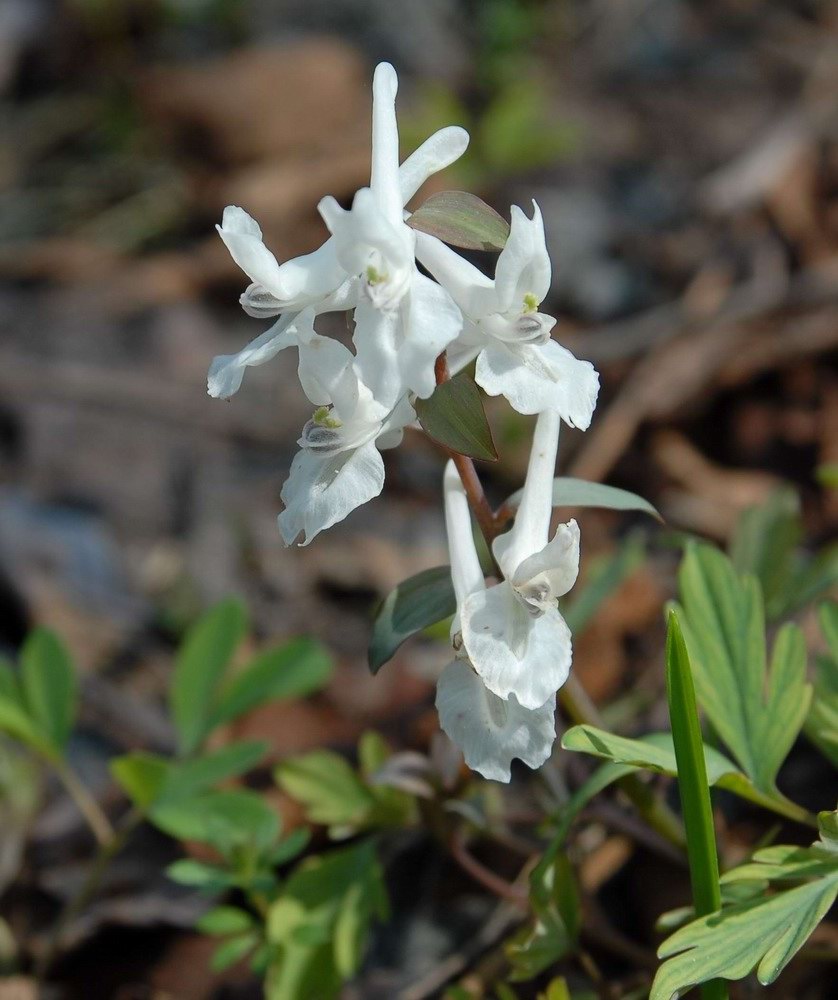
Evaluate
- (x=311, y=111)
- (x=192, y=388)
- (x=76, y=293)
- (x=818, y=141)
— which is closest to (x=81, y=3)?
(x=311, y=111)

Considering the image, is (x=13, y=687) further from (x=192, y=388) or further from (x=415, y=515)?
(x=192, y=388)

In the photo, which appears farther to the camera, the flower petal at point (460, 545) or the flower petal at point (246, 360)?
the flower petal at point (460, 545)

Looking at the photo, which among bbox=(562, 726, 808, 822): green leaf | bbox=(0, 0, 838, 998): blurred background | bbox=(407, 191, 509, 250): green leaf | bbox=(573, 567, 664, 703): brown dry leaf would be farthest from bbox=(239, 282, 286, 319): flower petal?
bbox=(573, 567, 664, 703): brown dry leaf

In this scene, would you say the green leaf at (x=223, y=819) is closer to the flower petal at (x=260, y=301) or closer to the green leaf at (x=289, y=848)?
the green leaf at (x=289, y=848)

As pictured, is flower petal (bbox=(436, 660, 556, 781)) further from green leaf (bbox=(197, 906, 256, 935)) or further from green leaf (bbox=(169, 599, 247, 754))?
green leaf (bbox=(169, 599, 247, 754))

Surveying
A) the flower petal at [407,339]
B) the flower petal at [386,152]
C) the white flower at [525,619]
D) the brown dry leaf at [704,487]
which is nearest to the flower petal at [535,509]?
the white flower at [525,619]

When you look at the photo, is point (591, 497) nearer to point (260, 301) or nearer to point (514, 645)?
point (514, 645)
